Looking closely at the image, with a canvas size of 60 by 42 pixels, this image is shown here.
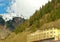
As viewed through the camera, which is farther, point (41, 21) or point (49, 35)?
point (41, 21)

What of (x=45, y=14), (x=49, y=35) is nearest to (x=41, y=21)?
(x=45, y=14)

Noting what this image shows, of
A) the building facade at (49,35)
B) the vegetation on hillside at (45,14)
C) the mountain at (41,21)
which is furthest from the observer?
the vegetation on hillside at (45,14)

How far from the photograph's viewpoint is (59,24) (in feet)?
197

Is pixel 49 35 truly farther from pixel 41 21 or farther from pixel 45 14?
pixel 45 14

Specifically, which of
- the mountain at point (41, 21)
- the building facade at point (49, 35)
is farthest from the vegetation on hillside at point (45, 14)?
the building facade at point (49, 35)

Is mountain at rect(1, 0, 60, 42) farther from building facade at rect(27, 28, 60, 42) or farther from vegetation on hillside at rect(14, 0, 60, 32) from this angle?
building facade at rect(27, 28, 60, 42)

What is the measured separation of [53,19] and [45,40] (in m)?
26.7

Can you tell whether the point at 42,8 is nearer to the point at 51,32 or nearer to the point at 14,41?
the point at 14,41

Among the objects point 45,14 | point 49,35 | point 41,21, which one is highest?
point 45,14

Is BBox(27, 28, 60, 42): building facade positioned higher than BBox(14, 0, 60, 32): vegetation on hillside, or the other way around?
BBox(14, 0, 60, 32): vegetation on hillside

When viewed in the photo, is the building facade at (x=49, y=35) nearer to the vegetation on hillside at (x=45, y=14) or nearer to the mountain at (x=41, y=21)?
the mountain at (x=41, y=21)

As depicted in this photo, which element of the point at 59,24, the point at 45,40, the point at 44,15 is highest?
the point at 44,15

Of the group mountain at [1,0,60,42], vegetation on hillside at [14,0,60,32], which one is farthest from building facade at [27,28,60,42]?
vegetation on hillside at [14,0,60,32]

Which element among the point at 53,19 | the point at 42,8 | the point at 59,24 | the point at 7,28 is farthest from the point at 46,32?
the point at 7,28
